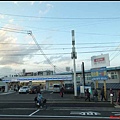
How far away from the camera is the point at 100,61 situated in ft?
93.0

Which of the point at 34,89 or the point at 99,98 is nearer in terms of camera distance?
the point at 99,98

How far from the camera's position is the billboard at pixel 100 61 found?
27628 millimetres

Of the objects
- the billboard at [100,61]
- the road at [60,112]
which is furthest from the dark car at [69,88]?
the road at [60,112]

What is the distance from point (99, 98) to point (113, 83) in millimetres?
30131

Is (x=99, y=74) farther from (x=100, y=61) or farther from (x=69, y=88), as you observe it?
(x=69, y=88)

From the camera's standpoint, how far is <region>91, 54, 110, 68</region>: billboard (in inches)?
1088

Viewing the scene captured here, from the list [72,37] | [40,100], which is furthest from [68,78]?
[40,100]

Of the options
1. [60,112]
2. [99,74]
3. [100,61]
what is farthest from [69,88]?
Result: [60,112]

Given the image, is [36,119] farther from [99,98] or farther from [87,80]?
[87,80]

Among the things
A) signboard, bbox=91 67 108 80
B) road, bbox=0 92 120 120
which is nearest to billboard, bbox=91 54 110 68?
signboard, bbox=91 67 108 80

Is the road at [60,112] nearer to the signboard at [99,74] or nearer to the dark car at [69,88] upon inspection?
the signboard at [99,74]

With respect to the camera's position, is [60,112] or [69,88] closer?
[60,112]

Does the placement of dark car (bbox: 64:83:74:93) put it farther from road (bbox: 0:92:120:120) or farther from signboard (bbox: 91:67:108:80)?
road (bbox: 0:92:120:120)

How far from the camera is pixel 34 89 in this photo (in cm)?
4188
